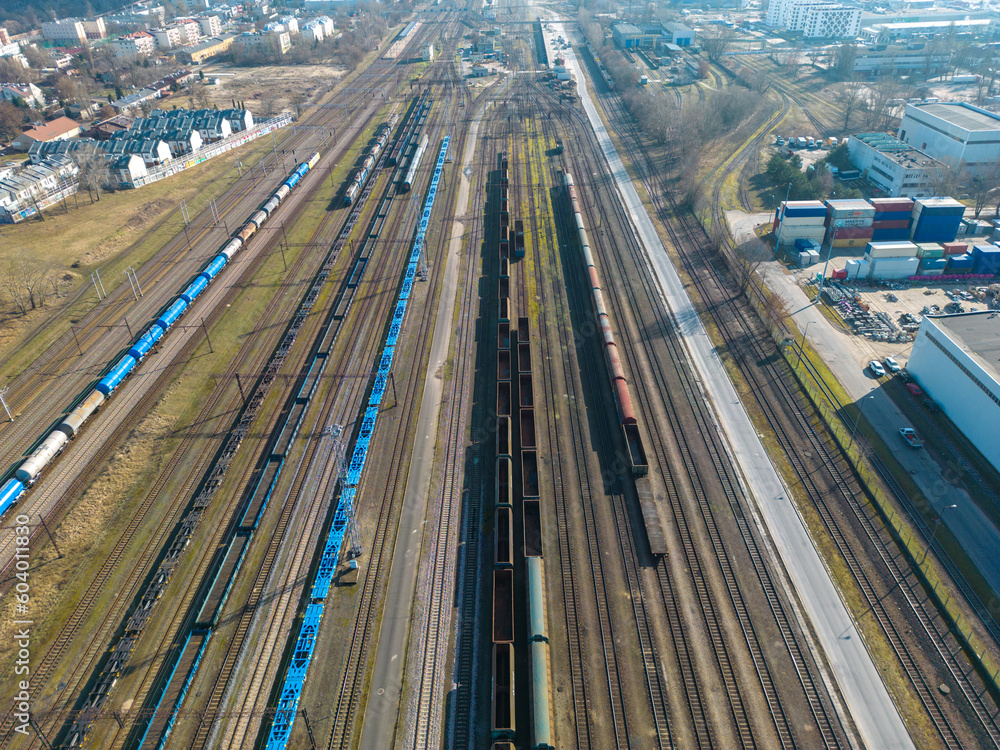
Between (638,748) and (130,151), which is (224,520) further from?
(130,151)

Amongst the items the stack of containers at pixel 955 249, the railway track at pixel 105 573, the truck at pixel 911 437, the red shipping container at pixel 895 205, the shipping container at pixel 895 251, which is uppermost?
the red shipping container at pixel 895 205

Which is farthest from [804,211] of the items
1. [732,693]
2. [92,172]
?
[92,172]

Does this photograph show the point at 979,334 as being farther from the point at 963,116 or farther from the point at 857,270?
the point at 963,116

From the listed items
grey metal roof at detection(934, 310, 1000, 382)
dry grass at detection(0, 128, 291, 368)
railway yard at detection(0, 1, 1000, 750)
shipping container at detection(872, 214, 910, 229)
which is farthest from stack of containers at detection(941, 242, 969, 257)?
dry grass at detection(0, 128, 291, 368)

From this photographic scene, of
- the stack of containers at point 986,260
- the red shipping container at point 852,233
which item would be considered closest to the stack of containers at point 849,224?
the red shipping container at point 852,233

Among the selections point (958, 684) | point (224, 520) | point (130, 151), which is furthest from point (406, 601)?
point (130, 151)

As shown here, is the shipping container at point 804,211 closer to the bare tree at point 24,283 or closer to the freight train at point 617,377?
the freight train at point 617,377

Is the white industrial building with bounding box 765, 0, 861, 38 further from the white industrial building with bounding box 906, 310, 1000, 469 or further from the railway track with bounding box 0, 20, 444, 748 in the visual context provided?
the railway track with bounding box 0, 20, 444, 748
